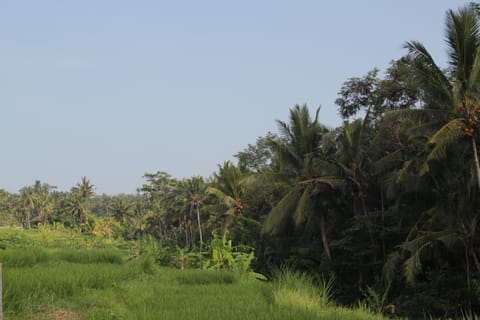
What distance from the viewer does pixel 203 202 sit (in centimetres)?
4147

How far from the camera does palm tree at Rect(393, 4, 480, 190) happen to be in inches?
480

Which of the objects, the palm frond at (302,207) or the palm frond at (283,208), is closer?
the palm frond at (302,207)

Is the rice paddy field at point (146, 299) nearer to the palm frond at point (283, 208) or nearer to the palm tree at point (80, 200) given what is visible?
the palm frond at point (283, 208)

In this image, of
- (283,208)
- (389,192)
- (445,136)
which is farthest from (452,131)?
(283,208)

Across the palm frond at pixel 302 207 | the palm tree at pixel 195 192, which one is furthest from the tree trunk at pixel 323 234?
the palm tree at pixel 195 192

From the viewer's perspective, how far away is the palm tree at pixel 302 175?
19.1 metres

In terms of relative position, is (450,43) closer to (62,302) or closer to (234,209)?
(62,302)

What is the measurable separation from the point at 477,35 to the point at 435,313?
8315 mm

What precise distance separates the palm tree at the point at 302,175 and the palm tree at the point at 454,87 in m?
6.06

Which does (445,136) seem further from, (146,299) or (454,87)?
(146,299)

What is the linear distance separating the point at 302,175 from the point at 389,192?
4834 millimetres

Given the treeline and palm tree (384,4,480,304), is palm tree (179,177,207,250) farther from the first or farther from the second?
palm tree (384,4,480,304)

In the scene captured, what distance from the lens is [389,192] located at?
51.0 ft

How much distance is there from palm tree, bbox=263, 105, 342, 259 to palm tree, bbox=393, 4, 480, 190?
19.9ft
